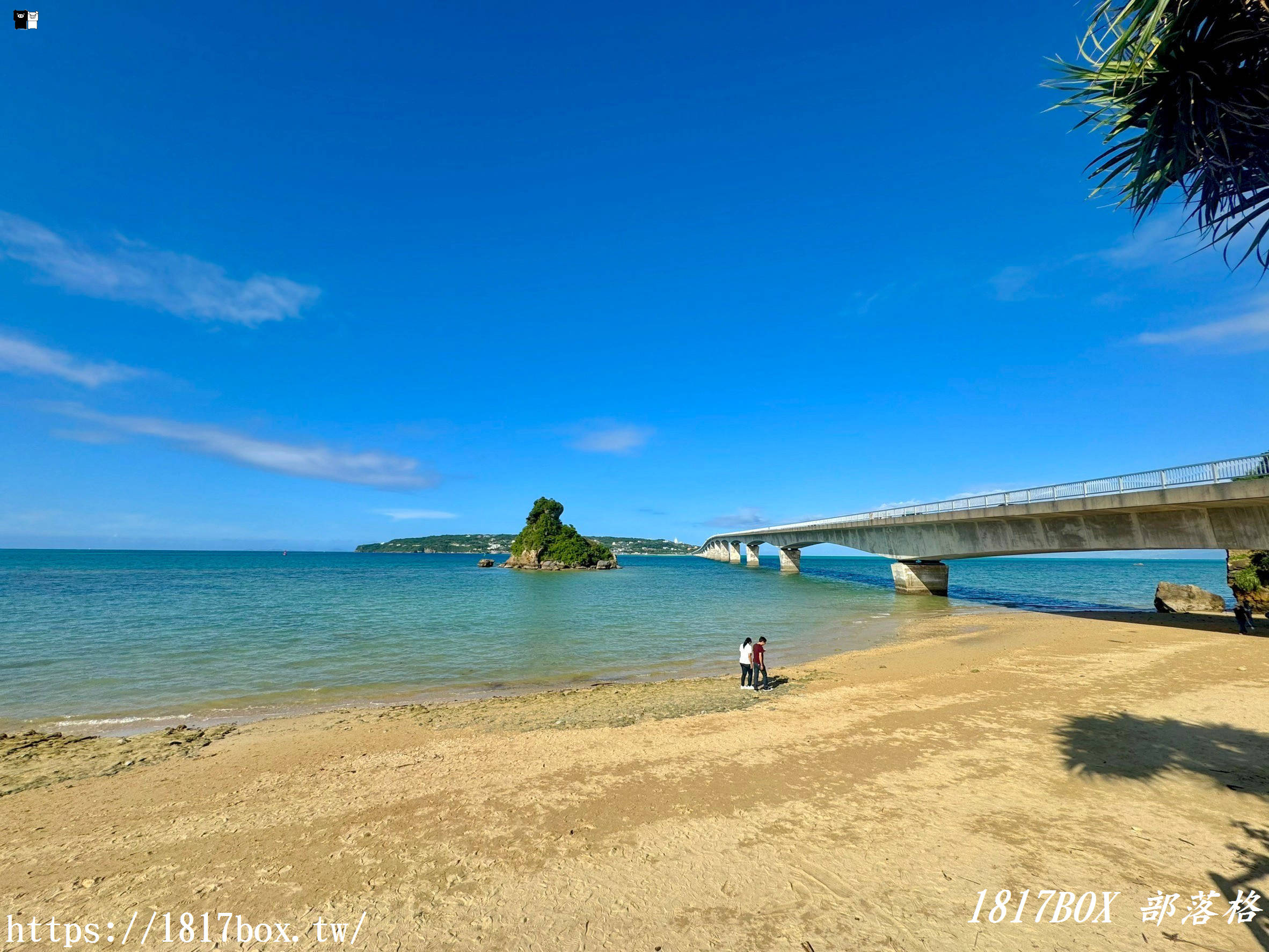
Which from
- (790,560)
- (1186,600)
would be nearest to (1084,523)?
(1186,600)

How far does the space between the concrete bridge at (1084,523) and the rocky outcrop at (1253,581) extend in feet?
22.7

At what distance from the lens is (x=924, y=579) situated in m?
48.8

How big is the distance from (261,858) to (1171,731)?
1529cm

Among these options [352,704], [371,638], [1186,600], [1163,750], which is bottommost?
[352,704]

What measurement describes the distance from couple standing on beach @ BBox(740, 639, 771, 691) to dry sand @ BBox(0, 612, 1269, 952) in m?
2.13

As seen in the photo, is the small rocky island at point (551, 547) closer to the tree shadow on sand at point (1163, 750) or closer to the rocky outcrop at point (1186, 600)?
the rocky outcrop at point (1186, 600)

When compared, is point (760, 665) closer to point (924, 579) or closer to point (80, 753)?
point (80, 753)

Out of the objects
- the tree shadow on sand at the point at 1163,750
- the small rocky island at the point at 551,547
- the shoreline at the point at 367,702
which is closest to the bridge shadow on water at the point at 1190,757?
the tree shadow on sand at the point at 1163,750

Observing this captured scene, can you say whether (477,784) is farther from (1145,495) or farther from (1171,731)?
(1145,495)

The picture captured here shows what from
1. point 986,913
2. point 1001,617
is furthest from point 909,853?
point 1001,617

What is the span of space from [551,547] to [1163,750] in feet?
394

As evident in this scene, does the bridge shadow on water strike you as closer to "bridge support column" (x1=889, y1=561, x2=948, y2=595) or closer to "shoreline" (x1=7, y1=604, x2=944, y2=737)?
"shoreline" (x1=7, y1=604, x2=944, y2=737)

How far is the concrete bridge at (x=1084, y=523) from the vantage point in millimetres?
22703

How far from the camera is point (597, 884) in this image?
585cm
